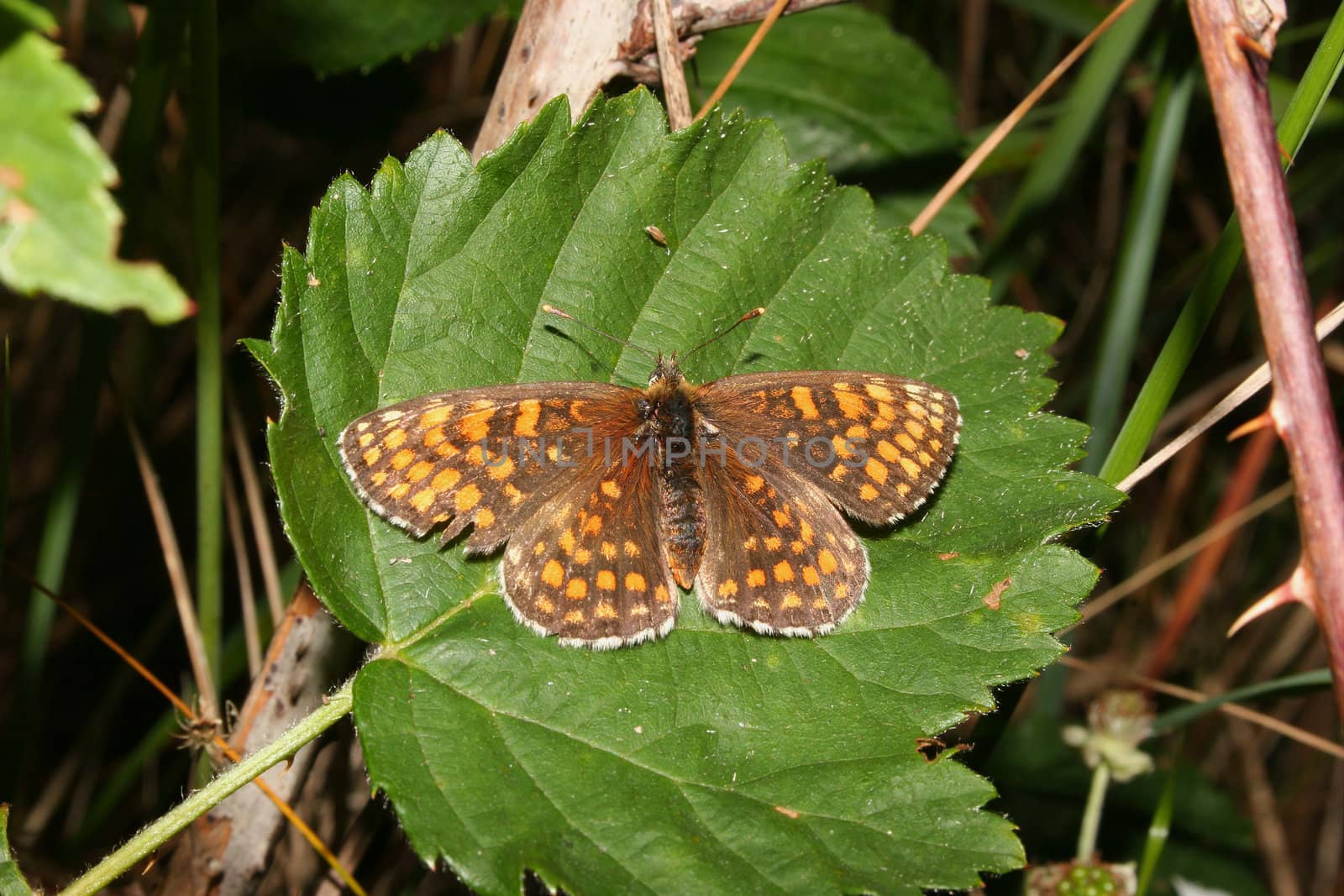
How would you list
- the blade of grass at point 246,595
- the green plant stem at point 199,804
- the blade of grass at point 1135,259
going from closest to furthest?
the green plant stem at point 199,804 < the blade of grass at point 246,595 < the blade of grass at point 1135,259

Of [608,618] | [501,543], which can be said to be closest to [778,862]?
[608,618]

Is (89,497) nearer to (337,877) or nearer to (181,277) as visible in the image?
(181,277)

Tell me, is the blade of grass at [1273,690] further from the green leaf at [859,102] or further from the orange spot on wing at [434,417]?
the orange spot on wing at [434,417]

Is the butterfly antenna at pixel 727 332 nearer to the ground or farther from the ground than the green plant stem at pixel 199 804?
farther from the ground

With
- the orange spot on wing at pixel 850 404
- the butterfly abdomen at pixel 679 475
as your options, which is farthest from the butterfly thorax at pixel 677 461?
the orange spot on wing at pixel 850 404

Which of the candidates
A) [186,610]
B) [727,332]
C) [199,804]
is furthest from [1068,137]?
[199,804]

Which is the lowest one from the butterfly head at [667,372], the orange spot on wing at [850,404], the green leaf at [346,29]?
the butterfly head at [667,372]

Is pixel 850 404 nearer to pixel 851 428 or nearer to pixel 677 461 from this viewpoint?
pixel 851 428
